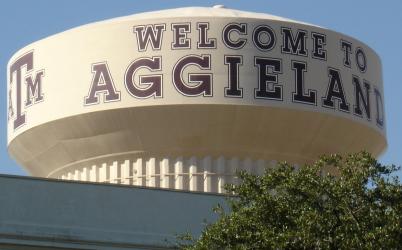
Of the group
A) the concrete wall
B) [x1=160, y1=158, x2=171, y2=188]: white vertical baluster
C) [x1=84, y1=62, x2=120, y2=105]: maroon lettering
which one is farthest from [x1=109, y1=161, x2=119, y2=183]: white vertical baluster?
the concrete wall

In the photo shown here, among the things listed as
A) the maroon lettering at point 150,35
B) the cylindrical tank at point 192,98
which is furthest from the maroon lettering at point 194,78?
the maroon lettering at point 150,35

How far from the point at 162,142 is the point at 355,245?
499 inches

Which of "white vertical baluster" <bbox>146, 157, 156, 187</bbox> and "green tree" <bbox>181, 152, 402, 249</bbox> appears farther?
"white vertical baluster" <bbox>146, 157, 156, 187</bbox>

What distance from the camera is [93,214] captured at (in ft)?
122

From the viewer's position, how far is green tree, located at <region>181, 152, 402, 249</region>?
28.0m

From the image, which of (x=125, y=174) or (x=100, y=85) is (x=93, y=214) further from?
(x=100, y=85)

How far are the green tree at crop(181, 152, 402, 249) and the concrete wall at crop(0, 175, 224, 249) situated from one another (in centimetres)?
739

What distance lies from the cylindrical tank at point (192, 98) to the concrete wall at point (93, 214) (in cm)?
186

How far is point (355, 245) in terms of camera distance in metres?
27.6

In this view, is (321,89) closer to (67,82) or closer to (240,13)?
(240,13)

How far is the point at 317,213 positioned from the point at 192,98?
433 inches

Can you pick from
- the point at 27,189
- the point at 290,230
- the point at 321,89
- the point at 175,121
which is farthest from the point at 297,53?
the point at 290,230

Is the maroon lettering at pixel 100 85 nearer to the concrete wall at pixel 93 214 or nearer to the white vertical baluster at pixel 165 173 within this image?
the white vertical baluster at pixel 165 173

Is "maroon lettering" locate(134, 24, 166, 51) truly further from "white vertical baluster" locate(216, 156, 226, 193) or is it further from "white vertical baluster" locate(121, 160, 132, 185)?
"white vertical baluster" locate(216, 156, 226, 193)
